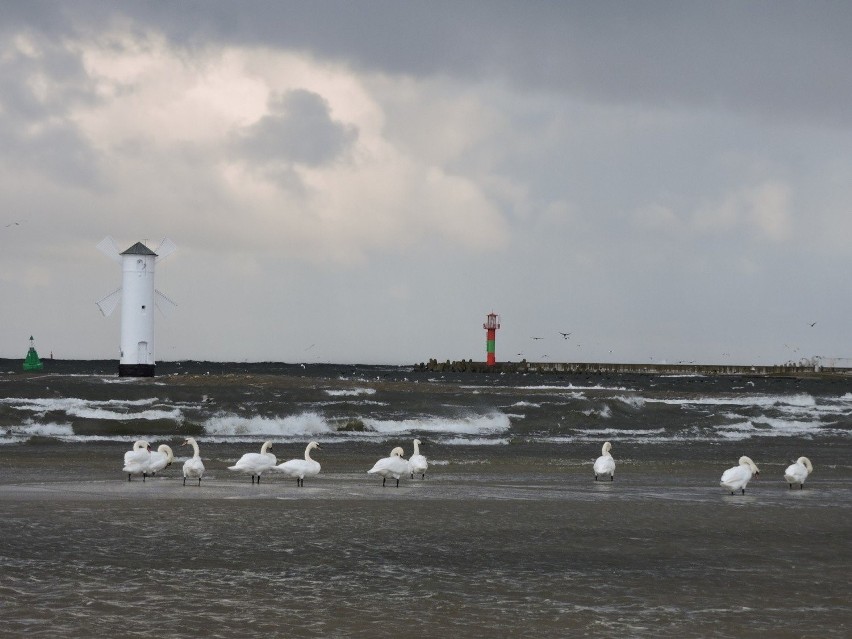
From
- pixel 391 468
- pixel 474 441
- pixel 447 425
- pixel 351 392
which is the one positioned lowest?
pixel 474 441

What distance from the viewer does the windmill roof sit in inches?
2486

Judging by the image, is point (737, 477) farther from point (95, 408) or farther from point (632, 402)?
point (632, 402)

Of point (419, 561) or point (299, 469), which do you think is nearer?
point (419, 561)

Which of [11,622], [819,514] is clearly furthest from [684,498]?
[11,622]

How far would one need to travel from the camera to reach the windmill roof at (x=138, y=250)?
63.2 metres

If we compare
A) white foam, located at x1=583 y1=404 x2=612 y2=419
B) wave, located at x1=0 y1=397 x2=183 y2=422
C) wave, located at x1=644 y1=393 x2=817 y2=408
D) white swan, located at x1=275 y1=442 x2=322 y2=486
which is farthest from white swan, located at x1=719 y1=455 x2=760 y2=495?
wave, located at x1=644 y1=393 x2=817 y2=408

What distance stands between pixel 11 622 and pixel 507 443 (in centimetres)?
2478

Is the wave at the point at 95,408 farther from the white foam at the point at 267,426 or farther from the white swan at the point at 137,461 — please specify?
the white swan at the point at 137,461

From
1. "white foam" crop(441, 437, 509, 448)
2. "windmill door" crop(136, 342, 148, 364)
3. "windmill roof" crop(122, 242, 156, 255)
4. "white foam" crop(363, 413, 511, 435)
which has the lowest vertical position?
"white foam" crop(441, 437, 509, 448)

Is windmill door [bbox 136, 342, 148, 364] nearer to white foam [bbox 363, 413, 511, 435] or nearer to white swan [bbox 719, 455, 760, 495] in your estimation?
white foam [bbox 363, 413, 511, 435]

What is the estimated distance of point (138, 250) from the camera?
6338cm

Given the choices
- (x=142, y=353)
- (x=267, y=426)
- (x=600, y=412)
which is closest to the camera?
(x=267, y=426)

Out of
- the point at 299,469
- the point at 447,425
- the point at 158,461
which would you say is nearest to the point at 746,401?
the point at 447,425

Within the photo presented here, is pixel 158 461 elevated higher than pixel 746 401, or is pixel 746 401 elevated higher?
pixel 746 401
